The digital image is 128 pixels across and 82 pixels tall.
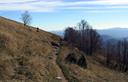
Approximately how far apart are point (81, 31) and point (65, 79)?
4765 inches

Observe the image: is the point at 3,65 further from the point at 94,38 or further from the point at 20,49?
the point at 94,38

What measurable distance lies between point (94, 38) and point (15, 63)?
10663 centimetres

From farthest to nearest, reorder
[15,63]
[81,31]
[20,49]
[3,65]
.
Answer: [81,31] < [20,49] < [15,63] < [3,65]

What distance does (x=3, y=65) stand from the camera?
1056 inches

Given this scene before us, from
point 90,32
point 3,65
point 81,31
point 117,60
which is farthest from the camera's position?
point 81,31

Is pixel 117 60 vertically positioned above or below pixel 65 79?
below

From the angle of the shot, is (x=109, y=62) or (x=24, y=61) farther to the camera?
(x=109, y=62)

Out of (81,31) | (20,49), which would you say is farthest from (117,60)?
(20,49)

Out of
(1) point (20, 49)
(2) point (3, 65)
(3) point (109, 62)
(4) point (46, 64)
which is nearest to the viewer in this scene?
(2) point (3, 65)

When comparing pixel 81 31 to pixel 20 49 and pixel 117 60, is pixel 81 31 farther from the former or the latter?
pixel 20 49

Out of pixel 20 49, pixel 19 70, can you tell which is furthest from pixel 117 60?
pixel 19 70

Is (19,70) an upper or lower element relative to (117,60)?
upper

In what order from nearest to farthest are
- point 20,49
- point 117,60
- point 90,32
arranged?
point 20,49 < point 117,60 < point 90,32

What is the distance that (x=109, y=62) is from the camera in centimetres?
11812
